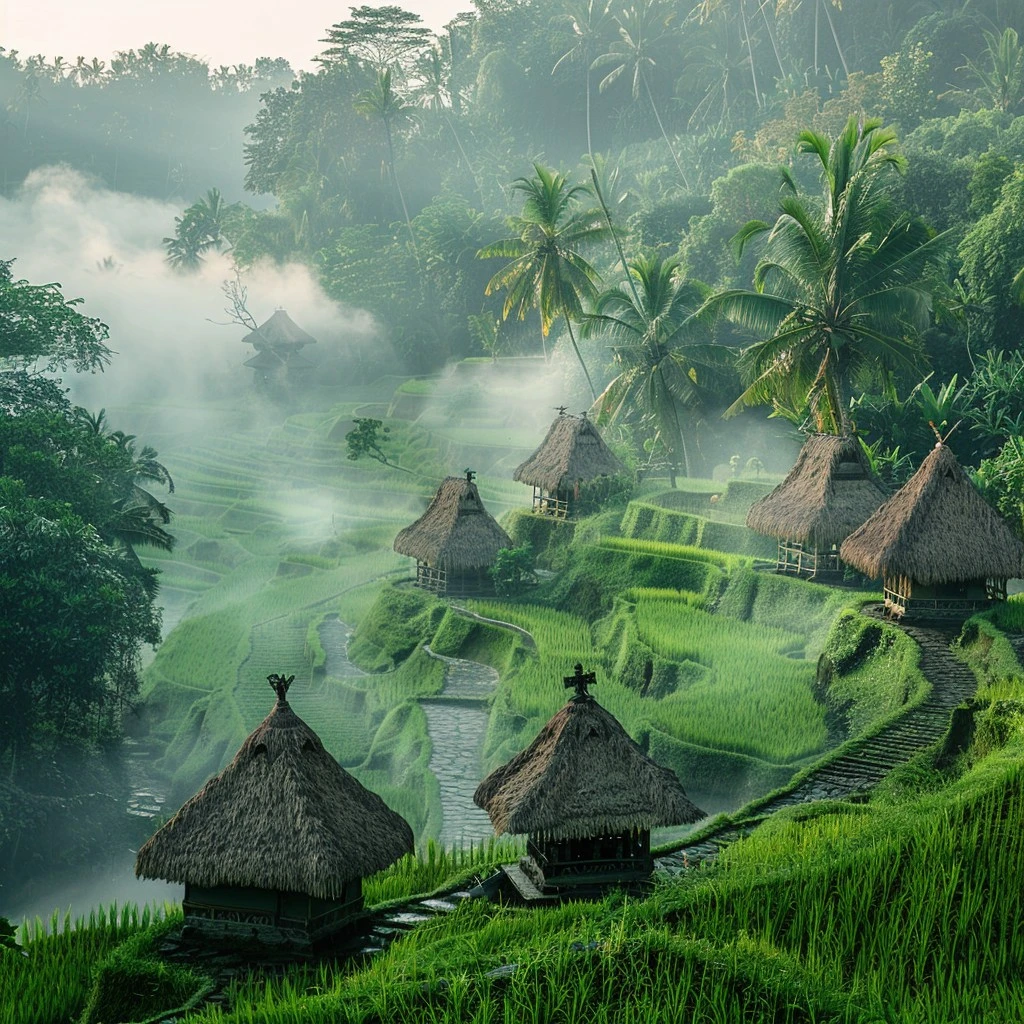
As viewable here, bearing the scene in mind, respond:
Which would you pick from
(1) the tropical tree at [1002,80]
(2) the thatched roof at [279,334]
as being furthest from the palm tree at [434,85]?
(1) the tropical tree at [1002,80]

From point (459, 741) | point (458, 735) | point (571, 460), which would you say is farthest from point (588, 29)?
point (459, 741)

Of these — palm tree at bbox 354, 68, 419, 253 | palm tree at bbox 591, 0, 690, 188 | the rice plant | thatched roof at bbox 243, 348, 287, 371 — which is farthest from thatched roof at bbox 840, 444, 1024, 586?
palm tree at bbox 591, 0, 690, 188

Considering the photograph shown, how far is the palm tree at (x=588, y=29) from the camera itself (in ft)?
240

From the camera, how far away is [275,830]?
46.5 feet

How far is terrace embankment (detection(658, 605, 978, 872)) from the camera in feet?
54.0

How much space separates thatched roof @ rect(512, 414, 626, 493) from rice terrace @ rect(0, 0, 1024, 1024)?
0.39 feet

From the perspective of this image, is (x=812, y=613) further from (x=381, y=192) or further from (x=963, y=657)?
(x=381, y=192)

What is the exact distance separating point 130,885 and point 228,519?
28.5m

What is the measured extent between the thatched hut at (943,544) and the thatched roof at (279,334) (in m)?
45.6

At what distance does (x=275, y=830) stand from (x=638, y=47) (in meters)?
63.2

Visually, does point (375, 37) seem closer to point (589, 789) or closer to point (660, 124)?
point (660, 124)

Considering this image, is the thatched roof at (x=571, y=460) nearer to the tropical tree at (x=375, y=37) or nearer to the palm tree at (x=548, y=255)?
the palm tree at (x=548, y=255)

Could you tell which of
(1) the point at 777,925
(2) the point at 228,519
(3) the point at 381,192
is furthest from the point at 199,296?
(1) the point at 777,925

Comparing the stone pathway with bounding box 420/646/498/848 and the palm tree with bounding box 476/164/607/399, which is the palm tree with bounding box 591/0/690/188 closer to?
the palm tree with bounding box 476/164/607/399
